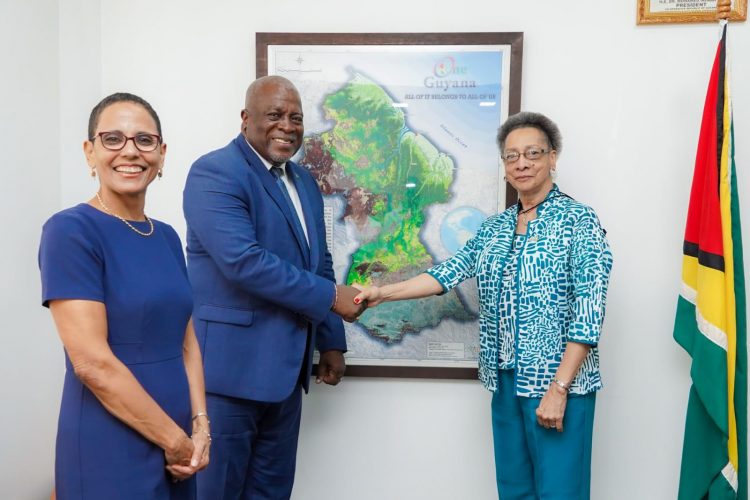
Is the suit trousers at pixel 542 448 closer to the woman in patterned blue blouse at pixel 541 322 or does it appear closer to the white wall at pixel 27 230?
the woman in patterned blue blouse at pixel 541 322

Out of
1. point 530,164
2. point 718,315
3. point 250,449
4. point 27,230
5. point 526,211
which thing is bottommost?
point 250,449

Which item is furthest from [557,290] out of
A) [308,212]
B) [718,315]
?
[308,212]

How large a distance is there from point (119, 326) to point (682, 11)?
7.12ft

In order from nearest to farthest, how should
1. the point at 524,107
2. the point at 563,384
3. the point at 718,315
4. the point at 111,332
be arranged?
the point at 111,332 < the point at 563,384 < the point at 718,315 < the point at 524,107

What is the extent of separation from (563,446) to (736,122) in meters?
1.41

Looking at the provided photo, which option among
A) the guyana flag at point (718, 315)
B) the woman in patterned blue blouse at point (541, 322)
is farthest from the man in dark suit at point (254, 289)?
the guyana flag at point (718, 315)

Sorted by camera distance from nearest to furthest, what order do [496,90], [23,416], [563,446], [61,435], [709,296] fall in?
[61,435] < [563,446] < [709,296] < [23,416] < [496,90]

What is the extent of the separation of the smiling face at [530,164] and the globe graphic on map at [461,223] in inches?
16.2

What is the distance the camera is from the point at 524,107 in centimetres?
212

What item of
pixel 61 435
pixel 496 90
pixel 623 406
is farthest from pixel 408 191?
pixel 61 435

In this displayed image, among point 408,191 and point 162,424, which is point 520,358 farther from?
point 162,424

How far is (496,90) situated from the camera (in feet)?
6.89

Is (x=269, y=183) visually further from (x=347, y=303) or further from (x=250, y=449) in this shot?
(x=250, y=449)

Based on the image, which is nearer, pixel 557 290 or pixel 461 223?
pixel 557 290
